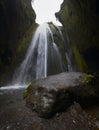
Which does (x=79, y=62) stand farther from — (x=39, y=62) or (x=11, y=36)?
(x=11, y=36)

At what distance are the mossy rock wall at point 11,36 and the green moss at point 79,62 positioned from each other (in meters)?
4.75

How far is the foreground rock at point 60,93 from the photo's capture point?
17.4ft

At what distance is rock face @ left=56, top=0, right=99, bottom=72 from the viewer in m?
11.8

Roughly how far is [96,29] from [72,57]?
5121mm

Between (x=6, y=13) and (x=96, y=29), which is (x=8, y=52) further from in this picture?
(x=96, y=29)

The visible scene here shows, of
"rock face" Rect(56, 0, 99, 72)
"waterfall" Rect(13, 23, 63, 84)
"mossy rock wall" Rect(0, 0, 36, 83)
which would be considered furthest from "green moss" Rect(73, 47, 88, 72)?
"mossy rock wall" Rect(0, 0, 36, 83)

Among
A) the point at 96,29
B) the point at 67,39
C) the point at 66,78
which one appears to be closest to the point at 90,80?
the point at 66,78

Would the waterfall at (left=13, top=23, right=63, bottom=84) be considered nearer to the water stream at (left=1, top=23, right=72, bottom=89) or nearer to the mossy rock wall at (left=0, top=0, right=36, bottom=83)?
the water stream at (left=1, top=23, right=72, bottom=89)

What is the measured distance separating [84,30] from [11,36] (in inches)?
241

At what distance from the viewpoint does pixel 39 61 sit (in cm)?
1406

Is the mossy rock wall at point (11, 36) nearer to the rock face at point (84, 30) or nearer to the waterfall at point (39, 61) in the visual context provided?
the waterfall at point (39, 61)

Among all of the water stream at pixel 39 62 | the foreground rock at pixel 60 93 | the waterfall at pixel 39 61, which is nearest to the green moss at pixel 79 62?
the water stream at pixel 39 62

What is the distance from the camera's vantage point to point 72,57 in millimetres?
16781

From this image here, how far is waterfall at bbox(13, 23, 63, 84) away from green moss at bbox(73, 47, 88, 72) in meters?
2.24
